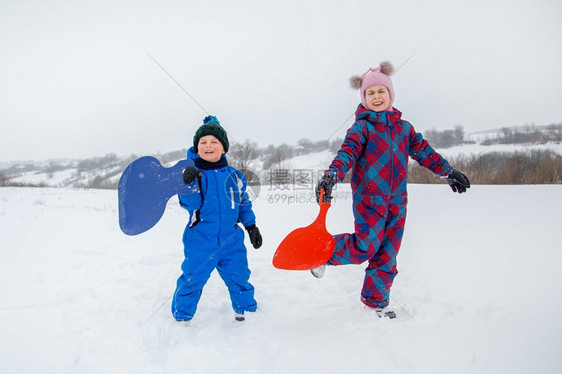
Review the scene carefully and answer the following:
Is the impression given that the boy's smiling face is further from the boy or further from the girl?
the girl

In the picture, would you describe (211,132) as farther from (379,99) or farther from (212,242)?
(379,99)

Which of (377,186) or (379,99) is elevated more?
(379,99)

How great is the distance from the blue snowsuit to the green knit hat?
0.13m

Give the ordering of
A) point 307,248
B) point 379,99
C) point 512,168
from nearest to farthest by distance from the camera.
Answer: point 307,248 < point 379,99 < point 512,168

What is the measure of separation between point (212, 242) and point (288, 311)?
0.76 m

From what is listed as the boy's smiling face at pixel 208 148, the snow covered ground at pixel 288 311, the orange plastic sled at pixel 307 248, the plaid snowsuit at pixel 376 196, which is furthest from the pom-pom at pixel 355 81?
the snow covered ground at pixel 288 311

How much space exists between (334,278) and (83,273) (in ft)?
7.27

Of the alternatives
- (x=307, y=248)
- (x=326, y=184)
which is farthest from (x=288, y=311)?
(x=326, y=184)

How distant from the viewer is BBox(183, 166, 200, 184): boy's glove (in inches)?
78.4

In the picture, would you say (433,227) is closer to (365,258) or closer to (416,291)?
(416,291)

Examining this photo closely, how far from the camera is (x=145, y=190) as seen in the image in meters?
1.97

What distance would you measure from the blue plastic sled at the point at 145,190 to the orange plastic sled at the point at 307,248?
2.41ft

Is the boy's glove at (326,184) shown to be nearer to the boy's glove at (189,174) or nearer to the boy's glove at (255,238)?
the boy's glove at (255,238)

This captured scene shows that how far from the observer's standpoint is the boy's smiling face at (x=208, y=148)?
2152mm
